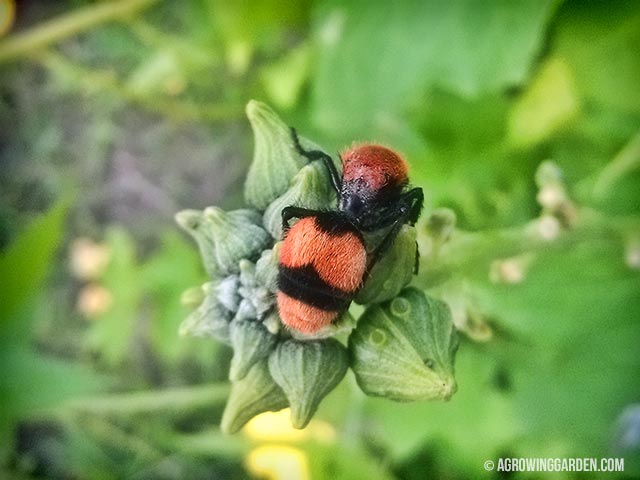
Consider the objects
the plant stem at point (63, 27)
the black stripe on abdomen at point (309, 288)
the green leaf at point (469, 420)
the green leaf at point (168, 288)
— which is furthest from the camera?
the plant stem at point (63, 27)

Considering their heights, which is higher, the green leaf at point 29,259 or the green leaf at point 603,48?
the green leaf at point 603,48

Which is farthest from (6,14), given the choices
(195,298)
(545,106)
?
(545,106)

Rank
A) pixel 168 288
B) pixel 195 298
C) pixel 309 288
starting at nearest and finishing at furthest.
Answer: pixel 309 288 < pixel 195 298 < pixel 168 288

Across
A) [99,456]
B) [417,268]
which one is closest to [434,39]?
[417,268]

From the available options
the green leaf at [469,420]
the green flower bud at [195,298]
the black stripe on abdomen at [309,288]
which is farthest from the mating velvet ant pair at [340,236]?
the green leaf at [469,420]

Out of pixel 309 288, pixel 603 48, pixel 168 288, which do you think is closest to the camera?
pixel 309 288

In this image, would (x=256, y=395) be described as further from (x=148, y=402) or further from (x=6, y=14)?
(x=6, y=14)

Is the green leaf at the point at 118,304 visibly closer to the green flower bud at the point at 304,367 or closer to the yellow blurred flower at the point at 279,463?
the yellow blurred flower at the point at 279,463

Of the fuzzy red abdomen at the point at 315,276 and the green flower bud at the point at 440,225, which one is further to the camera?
the green flower bud at the point at 440,225

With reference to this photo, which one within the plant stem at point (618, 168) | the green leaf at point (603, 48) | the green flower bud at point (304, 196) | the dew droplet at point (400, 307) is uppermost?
the green leaf at point (603, 48)
